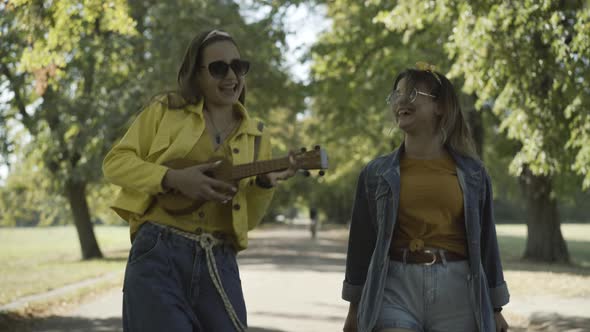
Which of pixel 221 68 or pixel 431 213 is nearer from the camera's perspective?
pixel 221 68

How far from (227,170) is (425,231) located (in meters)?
1.00

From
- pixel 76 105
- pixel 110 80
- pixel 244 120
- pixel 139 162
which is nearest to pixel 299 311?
pixel 244 120

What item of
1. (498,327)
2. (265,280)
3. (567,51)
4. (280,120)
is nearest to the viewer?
(498,327)

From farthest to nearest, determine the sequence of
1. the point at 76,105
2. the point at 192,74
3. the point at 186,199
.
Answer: the point at 76,105 < the point at 192,74 < the point at 186,199

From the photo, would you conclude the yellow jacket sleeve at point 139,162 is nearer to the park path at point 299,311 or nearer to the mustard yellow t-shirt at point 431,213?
the mustard yellow t-shirt at point 431,213

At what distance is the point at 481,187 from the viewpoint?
3842 mm

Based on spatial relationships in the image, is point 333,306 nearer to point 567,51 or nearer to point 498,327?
point 567,51

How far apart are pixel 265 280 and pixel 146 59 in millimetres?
8906

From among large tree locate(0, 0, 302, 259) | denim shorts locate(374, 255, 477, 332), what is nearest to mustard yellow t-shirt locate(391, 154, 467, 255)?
denim shorts locate(374, 255, 477, 332)

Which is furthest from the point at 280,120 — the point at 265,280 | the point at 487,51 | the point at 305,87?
the point at 487,51

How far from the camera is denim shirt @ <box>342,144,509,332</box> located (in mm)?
3658

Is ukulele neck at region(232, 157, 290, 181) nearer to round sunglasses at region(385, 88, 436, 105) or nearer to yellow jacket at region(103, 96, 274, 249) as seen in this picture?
yellow jacket at region(103, 96, 274, 249)

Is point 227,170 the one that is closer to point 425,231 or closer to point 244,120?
point 244,120

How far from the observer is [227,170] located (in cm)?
327
